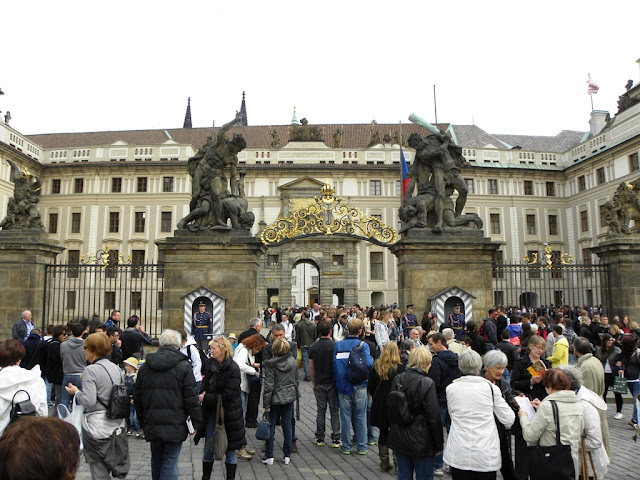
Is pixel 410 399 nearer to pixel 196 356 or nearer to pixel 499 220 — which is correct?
pixel 196 356

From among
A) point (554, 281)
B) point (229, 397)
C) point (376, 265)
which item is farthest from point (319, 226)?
point (376, 265)

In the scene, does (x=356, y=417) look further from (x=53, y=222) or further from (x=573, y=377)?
(x=53, y=222)

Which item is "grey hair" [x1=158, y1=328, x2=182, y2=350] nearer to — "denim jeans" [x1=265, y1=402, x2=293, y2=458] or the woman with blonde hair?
"denim jeans" [x1=265, y1=402, x2=293, y2=458]

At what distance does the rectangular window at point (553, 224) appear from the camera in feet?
149

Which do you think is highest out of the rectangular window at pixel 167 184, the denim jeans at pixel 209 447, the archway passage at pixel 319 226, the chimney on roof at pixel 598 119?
the chimney on roof at pixel 598 119

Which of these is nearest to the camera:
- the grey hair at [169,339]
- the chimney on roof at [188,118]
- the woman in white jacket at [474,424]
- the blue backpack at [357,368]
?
the woman in white jacket at [474,424]

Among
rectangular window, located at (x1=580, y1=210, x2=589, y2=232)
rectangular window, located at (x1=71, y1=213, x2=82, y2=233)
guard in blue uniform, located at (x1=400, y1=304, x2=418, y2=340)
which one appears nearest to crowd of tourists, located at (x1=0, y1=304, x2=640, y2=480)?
guard in blue uniform, located at (x1=400, y1=304, x2=418, y2=340)

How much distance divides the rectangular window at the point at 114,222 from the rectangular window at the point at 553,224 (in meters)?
36.1

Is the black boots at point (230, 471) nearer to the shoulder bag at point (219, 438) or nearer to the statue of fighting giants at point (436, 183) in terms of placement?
the shoulder bag at point (219, 438)

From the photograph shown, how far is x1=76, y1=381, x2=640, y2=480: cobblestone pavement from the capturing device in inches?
237

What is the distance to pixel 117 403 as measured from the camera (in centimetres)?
448

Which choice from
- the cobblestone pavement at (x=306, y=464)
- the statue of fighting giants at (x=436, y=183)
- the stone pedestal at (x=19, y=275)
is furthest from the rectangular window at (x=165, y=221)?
the cobblestone pavement at (x=306, y=464)

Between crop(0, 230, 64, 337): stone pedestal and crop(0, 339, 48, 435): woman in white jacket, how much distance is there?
964 centimetres

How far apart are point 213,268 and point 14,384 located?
28.6 ft
